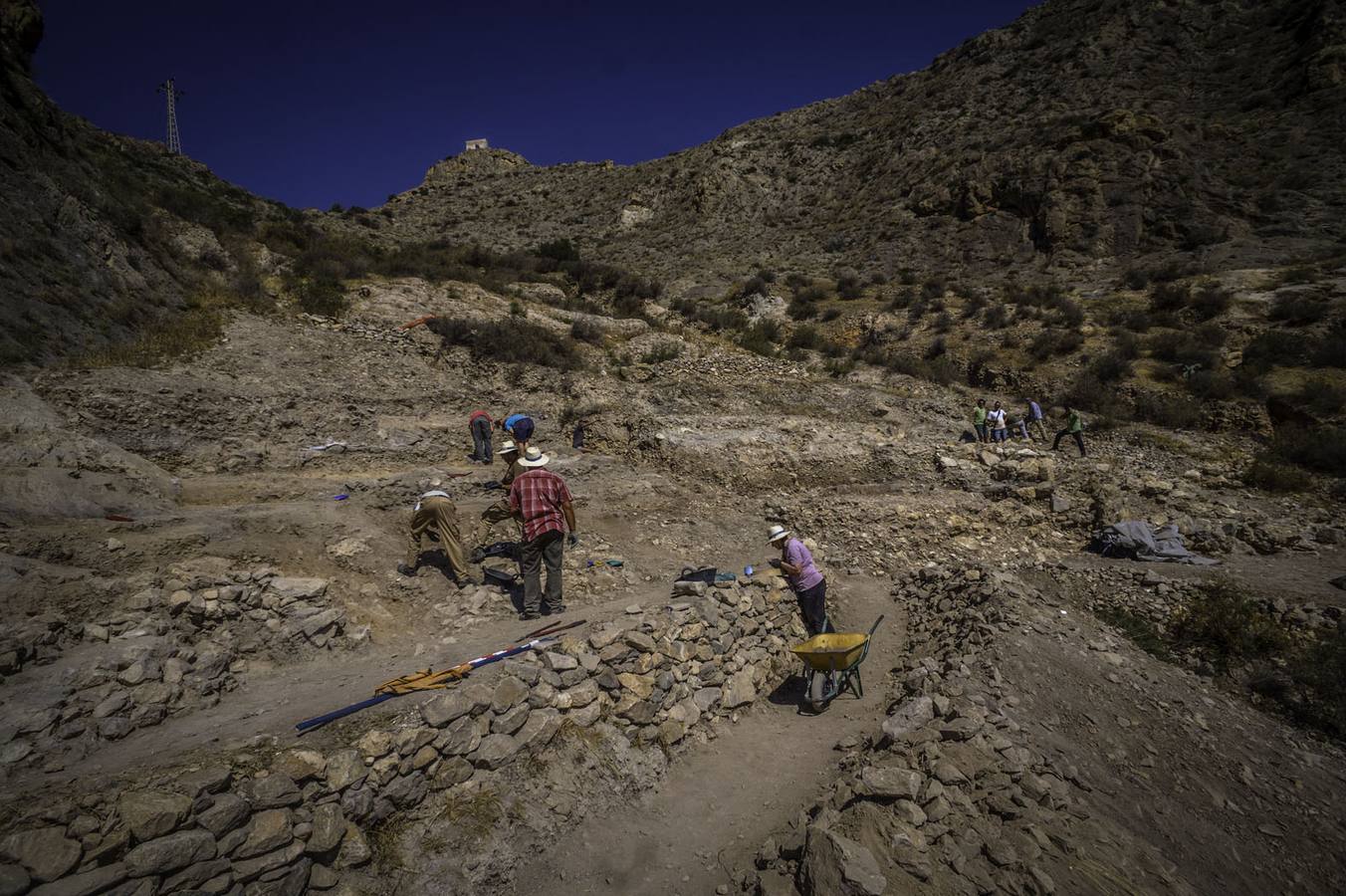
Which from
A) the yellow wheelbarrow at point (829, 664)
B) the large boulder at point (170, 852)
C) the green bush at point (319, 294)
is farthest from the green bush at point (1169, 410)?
the green bush at point (319, 294)

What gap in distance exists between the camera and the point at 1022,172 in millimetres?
31297

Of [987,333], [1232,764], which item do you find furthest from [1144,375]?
[1232,764]

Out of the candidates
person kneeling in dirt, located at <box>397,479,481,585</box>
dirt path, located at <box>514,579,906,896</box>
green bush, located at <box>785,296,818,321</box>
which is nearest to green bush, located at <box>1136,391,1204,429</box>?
green bush, located at <box>785,296,818,321</box>

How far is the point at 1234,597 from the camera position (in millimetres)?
6520

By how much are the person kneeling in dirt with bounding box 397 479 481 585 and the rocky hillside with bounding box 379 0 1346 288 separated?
28174 mm

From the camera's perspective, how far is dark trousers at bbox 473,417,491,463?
1112cm

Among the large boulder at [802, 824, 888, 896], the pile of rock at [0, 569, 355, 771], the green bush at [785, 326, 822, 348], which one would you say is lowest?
the large boulder at [802, 824, 888, 896]

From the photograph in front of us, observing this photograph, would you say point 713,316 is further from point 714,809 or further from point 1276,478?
point 714,809

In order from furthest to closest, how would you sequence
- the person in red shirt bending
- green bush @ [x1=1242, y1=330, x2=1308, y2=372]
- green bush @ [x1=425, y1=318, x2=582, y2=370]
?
green bush @ [x1=1242, y1=330, x2=1308, y2=372] < green bush @ [x1=425, y1=318, x2=582, y2=370] < the person in red shirt bending

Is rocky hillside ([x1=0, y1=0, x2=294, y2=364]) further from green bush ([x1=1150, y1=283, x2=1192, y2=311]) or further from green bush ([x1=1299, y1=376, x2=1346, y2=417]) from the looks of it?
green bush ([x1=1150, y1=283, x2=1192, y2=311])

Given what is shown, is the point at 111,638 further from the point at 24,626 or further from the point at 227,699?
the point at 227,699

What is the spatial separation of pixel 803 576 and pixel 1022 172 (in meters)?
36.6

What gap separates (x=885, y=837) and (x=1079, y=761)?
2.35 metres

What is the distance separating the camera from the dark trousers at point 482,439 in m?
11.1
